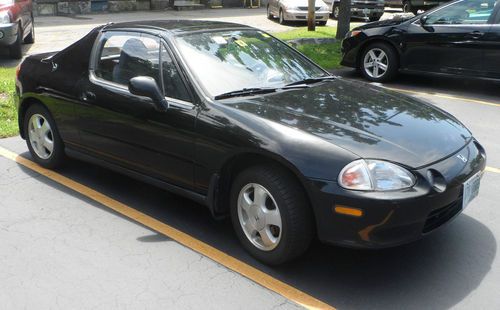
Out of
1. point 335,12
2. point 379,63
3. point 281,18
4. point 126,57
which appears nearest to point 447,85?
point 379,63

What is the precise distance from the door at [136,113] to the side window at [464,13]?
19.1ft

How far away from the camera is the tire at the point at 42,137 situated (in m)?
4.99

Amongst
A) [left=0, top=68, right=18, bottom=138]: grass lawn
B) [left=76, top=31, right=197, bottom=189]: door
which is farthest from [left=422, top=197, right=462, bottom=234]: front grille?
[left=0, top=68, right=18, bottom=138]: grass lawn

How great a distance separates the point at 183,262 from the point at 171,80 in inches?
51.7

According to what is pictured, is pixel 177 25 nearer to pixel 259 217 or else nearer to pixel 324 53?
pixel 259 217

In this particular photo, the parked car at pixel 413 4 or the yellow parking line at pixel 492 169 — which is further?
the parked car at pixel 413 4

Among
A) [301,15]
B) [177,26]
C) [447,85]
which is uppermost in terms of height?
[177,26]

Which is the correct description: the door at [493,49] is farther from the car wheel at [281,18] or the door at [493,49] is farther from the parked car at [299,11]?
the car wheel at [281,18]

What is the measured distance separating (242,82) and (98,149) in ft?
4.54

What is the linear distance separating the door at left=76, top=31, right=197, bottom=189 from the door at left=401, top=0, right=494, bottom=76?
5.59 metres

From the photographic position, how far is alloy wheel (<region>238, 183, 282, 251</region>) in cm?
333

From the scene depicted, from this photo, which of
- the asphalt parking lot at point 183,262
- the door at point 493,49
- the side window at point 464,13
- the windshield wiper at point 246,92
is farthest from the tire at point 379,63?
the windshield wiper at point 246,92

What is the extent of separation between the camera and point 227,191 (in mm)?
3666

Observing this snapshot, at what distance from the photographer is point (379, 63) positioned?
9125 millimetres
